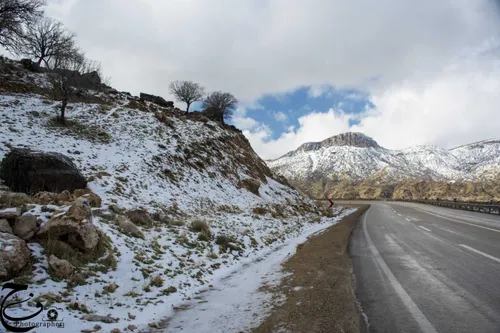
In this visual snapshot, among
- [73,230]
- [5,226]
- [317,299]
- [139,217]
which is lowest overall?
[317,299]

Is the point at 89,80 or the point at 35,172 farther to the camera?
the point at 89,80

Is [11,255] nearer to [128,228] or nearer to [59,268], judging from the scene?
[59,268]

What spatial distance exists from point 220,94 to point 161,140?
24.9m

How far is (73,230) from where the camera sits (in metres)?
6.74

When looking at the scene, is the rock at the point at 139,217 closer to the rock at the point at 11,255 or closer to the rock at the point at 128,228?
the rock at the point at 128,228

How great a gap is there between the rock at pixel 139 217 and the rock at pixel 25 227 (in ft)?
13.5

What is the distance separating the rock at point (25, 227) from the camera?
6.32 m

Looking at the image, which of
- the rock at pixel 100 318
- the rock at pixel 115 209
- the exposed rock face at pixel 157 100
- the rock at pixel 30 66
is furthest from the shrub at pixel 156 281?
the exposed rock face at pixel 157 100

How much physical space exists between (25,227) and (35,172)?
5635 mm

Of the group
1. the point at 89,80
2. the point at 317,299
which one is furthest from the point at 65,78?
the point at 317,299

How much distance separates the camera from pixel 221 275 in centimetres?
838

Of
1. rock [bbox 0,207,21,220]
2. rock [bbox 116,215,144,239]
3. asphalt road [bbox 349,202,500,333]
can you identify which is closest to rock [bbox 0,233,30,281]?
rock [bbox 0,207,21,220]

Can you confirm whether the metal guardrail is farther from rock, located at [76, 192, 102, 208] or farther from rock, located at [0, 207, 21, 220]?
rock, located at [0, 207, 21, 220]

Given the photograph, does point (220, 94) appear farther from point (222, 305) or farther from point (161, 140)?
point (222, 305)
